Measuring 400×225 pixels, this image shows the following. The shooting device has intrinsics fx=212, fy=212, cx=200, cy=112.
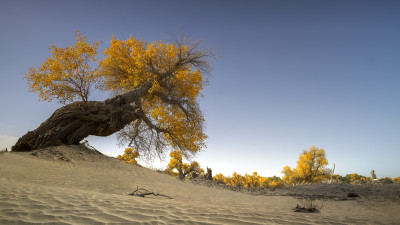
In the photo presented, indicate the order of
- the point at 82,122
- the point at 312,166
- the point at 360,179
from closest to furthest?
the point at 82,122 → the point at 360,179 → the point at 312,166

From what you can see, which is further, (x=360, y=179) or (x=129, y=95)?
(x=360, y=179)

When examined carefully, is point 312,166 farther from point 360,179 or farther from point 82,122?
point 82,122

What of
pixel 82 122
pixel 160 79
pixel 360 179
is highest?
pixel 160 79

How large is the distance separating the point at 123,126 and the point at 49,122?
15.2ft

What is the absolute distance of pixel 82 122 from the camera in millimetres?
14617

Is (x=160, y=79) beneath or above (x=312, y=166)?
above

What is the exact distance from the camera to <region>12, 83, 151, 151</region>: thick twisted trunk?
1312 centimetres

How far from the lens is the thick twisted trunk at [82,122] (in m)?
13.1

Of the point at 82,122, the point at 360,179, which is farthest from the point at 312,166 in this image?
the point at 82,122

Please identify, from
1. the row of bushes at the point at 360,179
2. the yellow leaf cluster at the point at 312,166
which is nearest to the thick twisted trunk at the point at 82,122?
the row of bushes at the point at 360,179

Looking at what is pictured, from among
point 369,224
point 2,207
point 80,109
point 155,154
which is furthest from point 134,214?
point 155,154

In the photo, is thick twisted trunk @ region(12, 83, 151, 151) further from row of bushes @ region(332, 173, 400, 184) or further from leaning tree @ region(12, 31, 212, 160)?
row of bushes @ region(332, 173, 400, 184)

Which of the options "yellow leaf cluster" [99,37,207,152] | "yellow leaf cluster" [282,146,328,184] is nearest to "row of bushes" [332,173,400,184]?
"yellow leaf cluster" [282,146,328,184]

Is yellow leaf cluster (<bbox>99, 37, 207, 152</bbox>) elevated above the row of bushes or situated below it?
above
